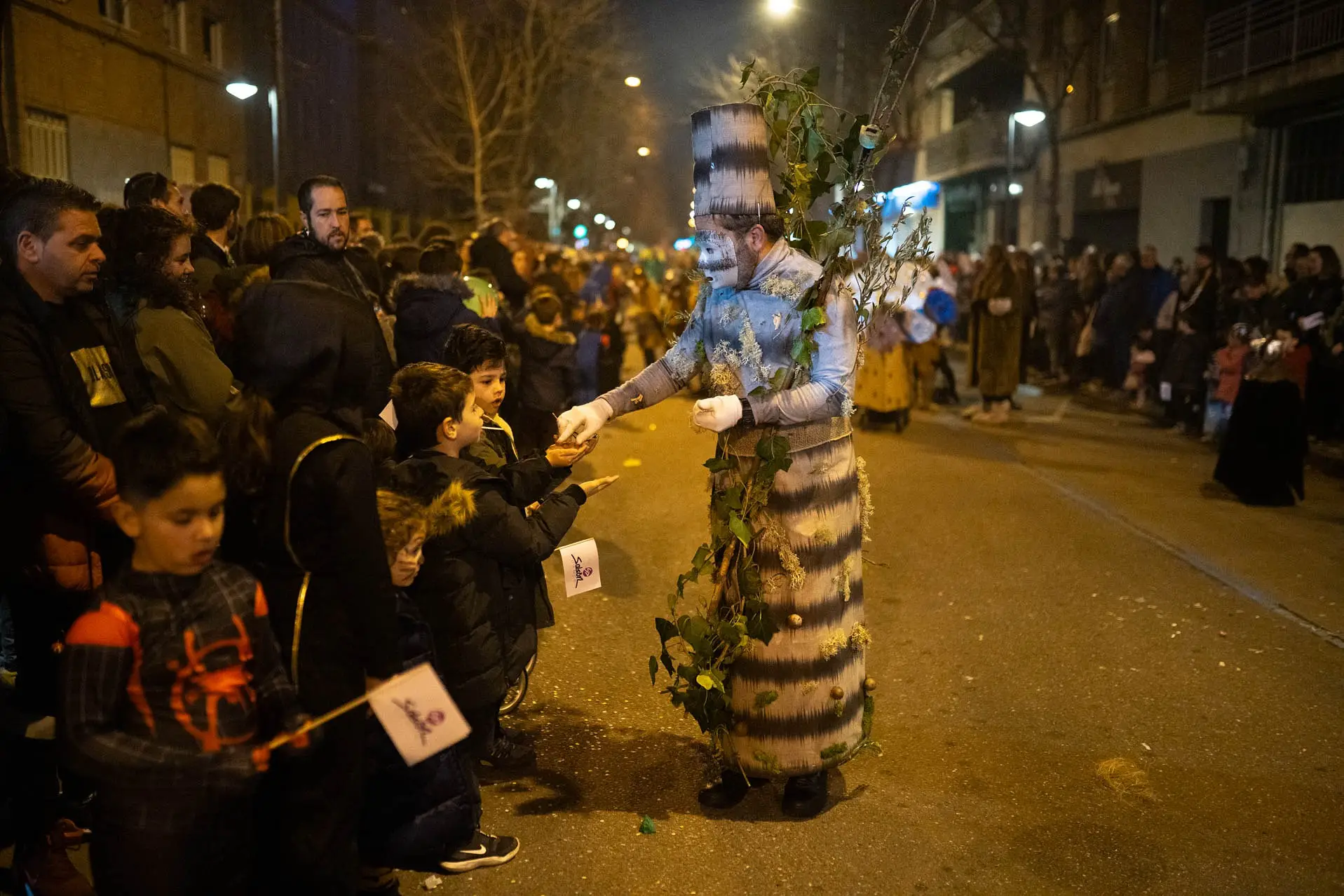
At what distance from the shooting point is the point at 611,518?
9000 mm

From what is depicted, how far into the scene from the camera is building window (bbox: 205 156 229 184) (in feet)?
84.3

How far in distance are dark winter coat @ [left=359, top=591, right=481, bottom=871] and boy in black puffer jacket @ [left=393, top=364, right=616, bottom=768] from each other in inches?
15.3

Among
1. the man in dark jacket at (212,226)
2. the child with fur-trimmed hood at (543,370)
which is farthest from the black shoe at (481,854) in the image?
the child with fur-trimmed hood at (543,370)

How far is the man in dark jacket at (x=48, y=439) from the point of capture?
371cm

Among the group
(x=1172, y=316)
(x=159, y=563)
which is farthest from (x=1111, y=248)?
(x=159, y=563)

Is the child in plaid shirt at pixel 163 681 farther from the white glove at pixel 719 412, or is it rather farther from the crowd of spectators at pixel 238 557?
the white glove at pixel 719 412

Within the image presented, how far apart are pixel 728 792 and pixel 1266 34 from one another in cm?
1999

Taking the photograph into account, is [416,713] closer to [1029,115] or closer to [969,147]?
[1029,115]

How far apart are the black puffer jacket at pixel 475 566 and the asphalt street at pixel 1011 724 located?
63 centimetres

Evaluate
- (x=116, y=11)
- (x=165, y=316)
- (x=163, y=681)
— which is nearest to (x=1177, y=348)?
(x=165, y=316)

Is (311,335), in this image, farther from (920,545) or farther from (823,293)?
(920,545)

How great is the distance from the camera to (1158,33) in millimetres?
26594

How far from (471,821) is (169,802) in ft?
3.65

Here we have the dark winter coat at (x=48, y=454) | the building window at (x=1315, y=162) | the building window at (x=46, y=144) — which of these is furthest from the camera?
the building window at (x=1315, y=162)
